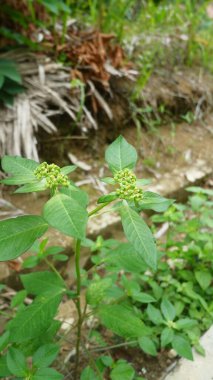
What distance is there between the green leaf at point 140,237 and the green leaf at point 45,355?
45 cm

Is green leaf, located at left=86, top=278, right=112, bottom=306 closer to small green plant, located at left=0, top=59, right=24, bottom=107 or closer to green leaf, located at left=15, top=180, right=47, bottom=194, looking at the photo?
green leaf, located at left=15, top=180, right=47, bottom=194

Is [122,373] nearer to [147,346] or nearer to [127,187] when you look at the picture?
[147,346]

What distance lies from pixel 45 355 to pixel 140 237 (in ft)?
1.58

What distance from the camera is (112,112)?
8.17ft

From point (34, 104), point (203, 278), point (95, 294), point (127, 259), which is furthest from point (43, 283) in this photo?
point (34, 104)

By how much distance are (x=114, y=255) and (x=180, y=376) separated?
1.54 ft

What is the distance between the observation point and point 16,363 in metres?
1.05

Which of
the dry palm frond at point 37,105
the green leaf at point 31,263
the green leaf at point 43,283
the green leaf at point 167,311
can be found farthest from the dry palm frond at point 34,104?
the green leaf at point 167,311

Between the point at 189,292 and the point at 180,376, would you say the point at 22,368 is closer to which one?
the point at 180,376

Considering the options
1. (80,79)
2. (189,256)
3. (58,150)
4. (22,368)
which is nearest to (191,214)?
(189,256)

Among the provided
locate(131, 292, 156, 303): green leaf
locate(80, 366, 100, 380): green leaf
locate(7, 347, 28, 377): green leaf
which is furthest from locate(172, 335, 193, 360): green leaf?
locate(7, 347, 28, 377): green leaf

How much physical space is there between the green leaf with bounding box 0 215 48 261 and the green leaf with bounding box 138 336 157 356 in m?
0.65

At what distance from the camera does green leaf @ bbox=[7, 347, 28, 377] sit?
3.41 feet

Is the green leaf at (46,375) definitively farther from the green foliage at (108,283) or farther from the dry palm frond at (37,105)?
the dry palm frond at (37,105)
